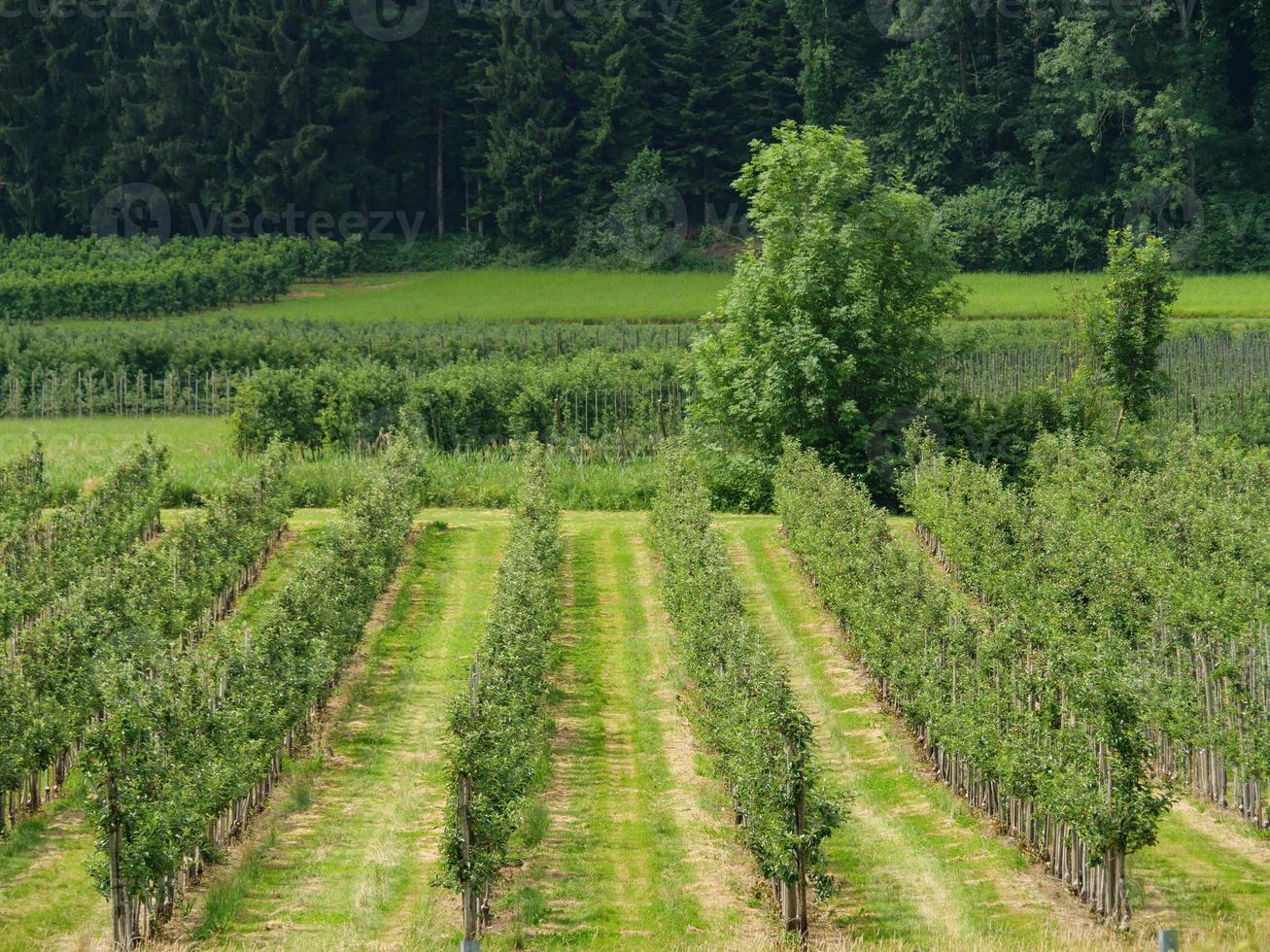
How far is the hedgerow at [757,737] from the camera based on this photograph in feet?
59.8

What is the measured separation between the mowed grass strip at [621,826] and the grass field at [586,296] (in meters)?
41.7

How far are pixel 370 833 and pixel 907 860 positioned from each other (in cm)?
652

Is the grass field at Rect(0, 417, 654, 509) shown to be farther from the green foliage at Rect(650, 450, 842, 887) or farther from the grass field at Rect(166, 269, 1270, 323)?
the grass field at Rect(166, 269, 1270, 323)

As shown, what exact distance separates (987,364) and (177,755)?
40.8m

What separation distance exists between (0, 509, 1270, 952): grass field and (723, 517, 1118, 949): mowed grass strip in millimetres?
35

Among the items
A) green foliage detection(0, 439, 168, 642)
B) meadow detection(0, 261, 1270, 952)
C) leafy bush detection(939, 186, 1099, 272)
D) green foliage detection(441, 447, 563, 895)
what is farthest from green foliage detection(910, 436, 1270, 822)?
leafy bush detection(939, 186, 1099, 272)

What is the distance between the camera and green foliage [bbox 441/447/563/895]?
18.4 metres

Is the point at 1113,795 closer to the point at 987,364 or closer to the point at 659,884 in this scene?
the point at 659,884

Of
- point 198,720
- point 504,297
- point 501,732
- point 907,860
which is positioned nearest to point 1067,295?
point 504,297

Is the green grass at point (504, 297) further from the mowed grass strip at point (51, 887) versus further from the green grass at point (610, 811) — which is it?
the mowed grass strip at point (51, 887)

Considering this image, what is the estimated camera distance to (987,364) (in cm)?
5603

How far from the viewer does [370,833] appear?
21.2m

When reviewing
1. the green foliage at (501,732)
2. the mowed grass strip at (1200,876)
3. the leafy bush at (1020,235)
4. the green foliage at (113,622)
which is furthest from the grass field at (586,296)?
the mowed grass strip at (1200,876)

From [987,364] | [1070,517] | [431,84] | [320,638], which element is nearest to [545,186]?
[431,84]
